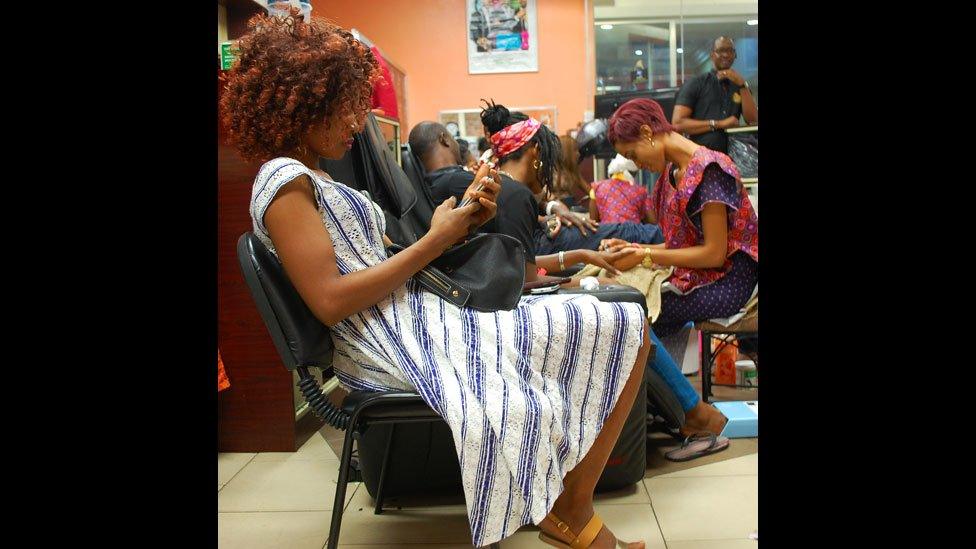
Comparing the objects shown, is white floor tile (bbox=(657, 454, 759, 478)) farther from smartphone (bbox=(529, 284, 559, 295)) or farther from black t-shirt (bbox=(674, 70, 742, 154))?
black t-shirt (bbox=(674, 70, 742, 154))

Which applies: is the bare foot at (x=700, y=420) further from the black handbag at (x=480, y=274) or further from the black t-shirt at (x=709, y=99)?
the black t-shirt at (x=709, y=99)

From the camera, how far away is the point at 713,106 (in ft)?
14.7

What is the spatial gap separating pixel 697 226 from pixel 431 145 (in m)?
1.14

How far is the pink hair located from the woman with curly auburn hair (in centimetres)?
141

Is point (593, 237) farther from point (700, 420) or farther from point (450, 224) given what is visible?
point (450, 224)

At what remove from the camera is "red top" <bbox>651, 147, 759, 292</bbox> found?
2857 millimetres

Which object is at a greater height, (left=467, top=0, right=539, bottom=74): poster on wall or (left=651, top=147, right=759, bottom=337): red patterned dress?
(left=467, top=0, right=539, bottom=74): poster on wall

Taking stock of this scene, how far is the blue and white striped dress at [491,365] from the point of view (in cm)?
151

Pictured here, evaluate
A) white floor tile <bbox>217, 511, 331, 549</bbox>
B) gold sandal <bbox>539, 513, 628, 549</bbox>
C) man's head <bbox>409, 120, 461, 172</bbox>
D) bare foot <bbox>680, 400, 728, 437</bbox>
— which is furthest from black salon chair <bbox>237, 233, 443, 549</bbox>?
man's head <bbox>409, 120, 461, 172</bbox>

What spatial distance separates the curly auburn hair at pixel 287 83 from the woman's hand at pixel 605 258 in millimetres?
1464

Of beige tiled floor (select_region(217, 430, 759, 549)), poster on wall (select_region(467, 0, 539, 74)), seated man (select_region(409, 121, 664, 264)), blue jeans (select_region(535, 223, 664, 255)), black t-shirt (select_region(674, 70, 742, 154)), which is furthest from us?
poster on wall (select_region(467, 0, 539, 74))

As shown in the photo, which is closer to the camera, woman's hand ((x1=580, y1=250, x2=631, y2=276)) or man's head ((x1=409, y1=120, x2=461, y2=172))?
woman's hand ((x1=580, y1=250, x2=631, y2=276))
